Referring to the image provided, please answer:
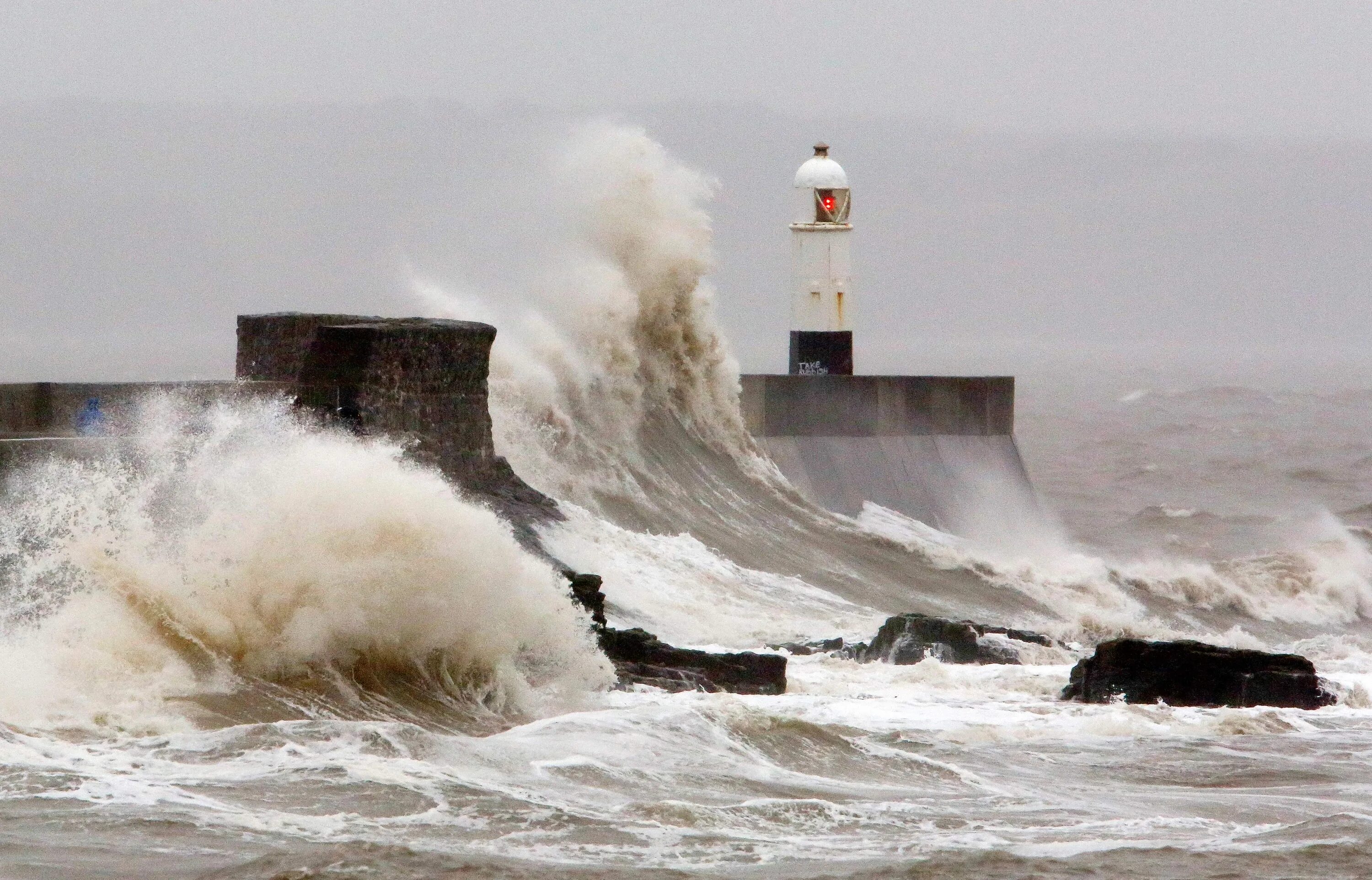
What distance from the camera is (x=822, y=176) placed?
20.0 metres

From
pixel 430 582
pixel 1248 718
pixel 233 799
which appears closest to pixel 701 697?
pixel 430 582

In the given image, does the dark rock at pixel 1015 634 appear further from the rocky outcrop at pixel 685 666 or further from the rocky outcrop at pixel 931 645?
the rocky outcrop at pixel 685 666

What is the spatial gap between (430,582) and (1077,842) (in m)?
3.18

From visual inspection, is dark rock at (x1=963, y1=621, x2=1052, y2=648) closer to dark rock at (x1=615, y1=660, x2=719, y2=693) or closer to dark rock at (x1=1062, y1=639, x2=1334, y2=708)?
dark rock at (x1=1062, y1=639, x2=1334, y2=708)

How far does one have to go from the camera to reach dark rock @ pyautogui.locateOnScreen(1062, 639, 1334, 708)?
30.6 feet

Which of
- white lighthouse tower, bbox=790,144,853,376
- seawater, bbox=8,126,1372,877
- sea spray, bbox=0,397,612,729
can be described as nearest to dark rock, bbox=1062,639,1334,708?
seawater, bbox=8,126,1372,877

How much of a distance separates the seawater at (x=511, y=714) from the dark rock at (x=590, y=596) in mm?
260

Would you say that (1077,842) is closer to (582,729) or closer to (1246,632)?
(582,729)

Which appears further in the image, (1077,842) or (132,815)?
(1077,842)

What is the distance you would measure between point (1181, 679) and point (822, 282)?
10.6 meters

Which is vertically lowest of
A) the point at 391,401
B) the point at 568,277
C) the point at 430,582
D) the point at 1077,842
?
the point at 1077,842

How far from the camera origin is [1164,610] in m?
16.5

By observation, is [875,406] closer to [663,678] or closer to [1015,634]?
[1015,634]

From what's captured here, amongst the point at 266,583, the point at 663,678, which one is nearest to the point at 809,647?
the point at 663,678
